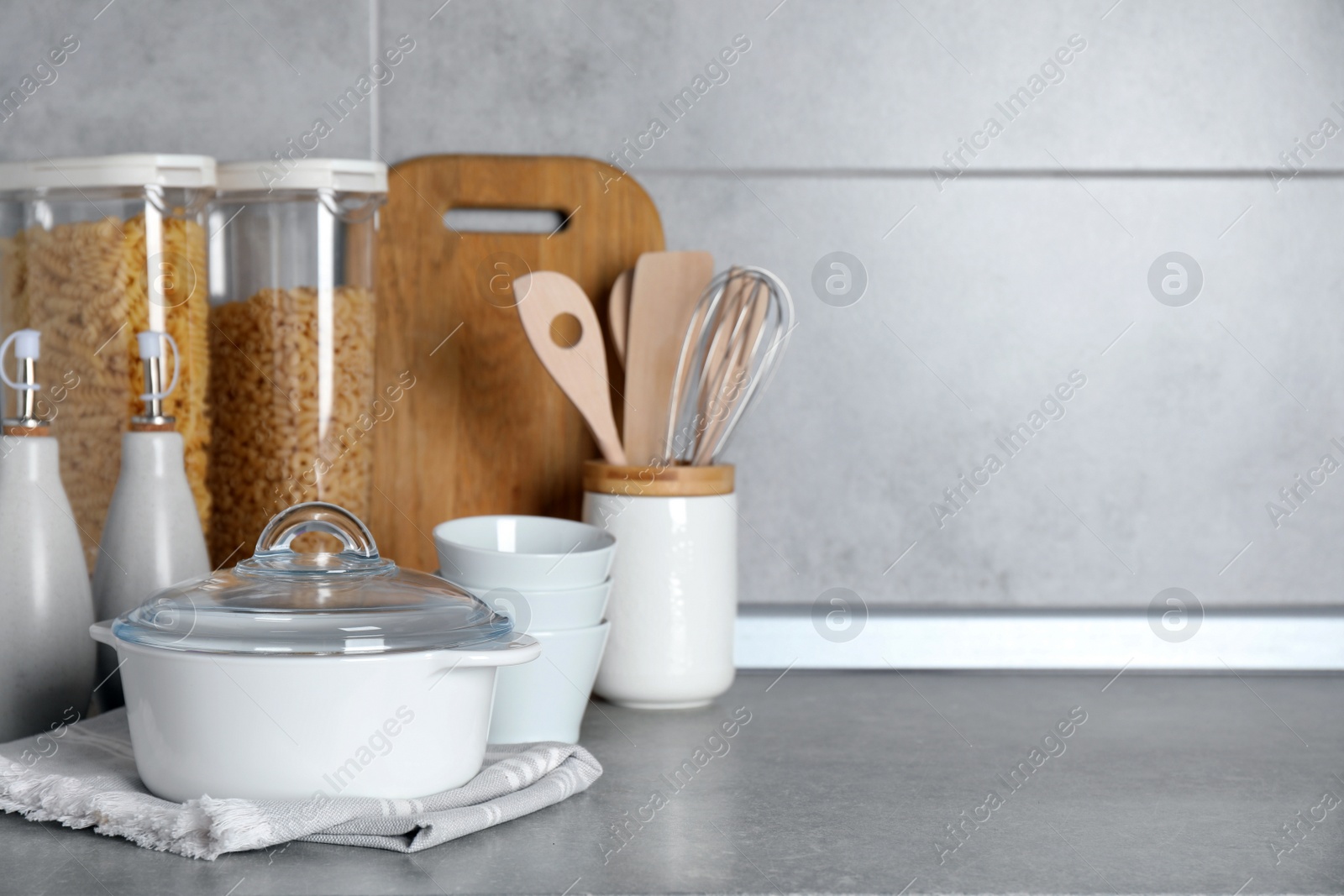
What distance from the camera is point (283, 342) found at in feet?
2.46

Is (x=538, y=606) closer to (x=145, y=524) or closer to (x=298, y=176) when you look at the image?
(x=145, y=524)

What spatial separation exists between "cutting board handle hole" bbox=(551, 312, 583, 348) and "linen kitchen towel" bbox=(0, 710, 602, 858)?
333mm

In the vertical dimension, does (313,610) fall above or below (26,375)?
below

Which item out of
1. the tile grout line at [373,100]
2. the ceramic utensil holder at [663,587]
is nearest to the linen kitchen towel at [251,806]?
the ceramic utensil holder at [663,587]

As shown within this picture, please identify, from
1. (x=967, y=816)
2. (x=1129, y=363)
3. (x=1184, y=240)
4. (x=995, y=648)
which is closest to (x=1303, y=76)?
(x=1184, y=240)

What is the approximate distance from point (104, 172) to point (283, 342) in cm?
15

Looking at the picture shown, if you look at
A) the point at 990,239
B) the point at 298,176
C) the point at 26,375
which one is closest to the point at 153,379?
the point at 26,375

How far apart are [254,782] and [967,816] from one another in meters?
0.33

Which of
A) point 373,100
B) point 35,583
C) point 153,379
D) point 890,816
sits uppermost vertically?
point 373,100

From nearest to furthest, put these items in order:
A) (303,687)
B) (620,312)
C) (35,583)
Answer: (303,687)
(35,583)
(620,312)

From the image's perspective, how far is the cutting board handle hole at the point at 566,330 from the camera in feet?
2.67

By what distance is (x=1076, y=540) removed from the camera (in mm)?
885

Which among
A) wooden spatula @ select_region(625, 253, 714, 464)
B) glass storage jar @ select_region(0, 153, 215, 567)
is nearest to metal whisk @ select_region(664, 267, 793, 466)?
wooden spatula @ select_region(625, 253, 714, 464)

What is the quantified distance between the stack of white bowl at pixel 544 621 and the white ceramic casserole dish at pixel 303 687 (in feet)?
0.32
